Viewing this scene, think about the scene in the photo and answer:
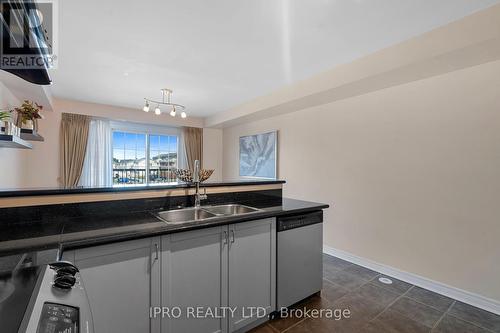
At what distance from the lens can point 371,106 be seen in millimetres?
2922

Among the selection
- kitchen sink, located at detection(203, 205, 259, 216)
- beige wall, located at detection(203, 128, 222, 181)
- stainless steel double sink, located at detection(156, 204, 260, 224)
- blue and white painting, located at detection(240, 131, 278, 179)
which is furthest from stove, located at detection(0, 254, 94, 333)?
beige wall, located at detection(203, 128, 222, 181)

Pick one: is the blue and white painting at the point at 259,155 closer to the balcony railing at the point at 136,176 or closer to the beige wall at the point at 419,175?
the beige wall at the point at 419,175

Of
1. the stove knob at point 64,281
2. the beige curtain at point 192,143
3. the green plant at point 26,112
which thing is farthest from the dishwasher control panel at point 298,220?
the beige curtain at point 192,143

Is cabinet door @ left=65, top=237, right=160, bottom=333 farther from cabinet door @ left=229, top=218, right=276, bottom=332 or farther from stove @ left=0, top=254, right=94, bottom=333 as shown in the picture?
cabinet door @ left=229, top=218, right=276, bottom=332

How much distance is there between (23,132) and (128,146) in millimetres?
2321

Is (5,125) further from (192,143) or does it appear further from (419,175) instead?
(419,175)

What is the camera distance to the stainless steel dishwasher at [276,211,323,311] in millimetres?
1946

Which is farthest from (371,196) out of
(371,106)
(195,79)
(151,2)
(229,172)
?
(229,172)

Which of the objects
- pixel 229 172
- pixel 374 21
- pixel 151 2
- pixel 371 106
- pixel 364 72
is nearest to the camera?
pixel 151 2

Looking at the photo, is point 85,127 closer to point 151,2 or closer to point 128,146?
point 128,146

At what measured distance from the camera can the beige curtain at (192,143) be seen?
5565mm

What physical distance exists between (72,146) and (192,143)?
2375 millimetres

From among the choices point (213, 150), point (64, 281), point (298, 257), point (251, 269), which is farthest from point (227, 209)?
point (213, 150)

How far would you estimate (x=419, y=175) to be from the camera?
2.51 metres
